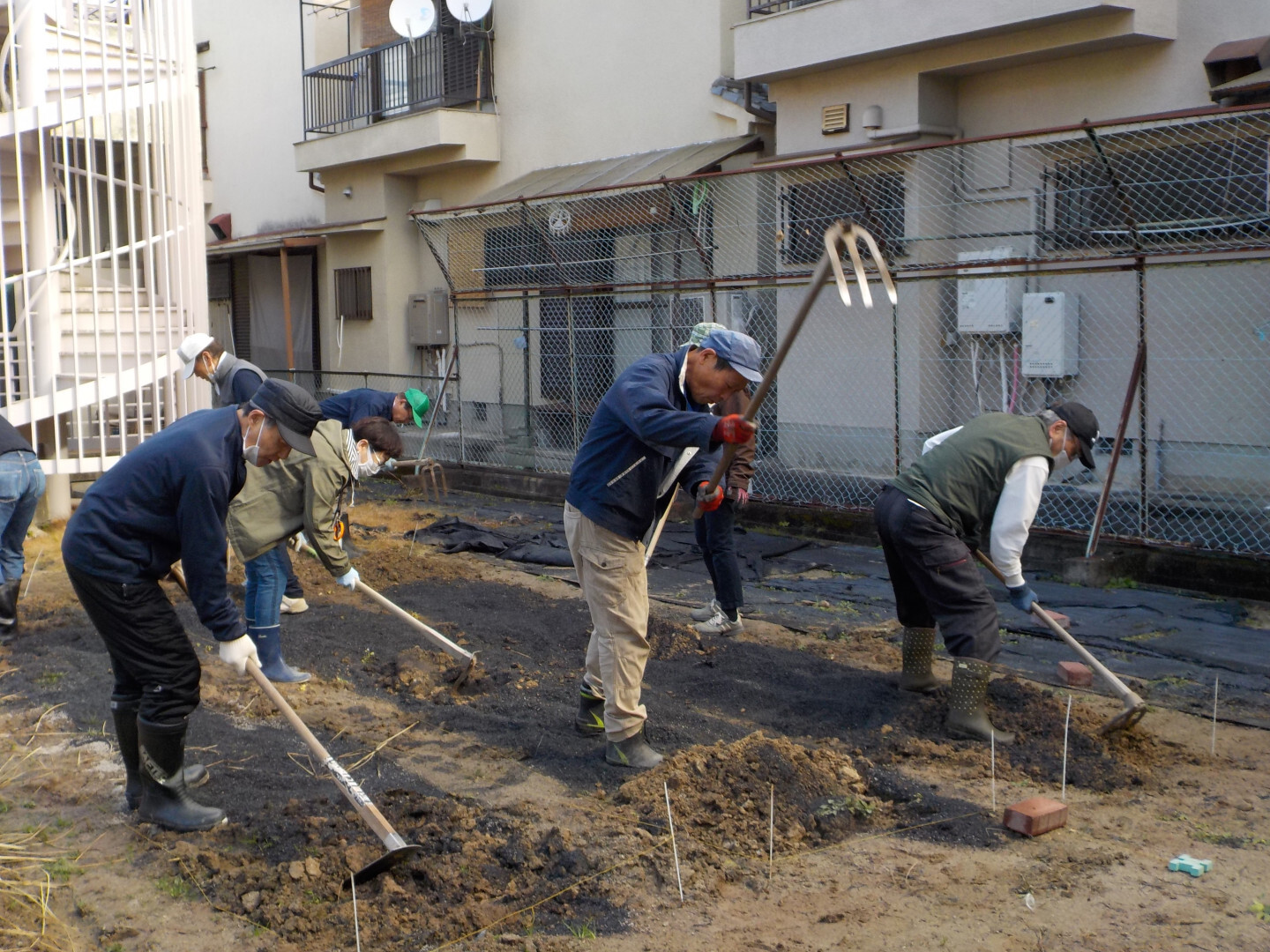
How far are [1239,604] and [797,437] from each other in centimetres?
397

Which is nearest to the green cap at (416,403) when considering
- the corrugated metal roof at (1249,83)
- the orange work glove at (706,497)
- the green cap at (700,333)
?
the green cap at (700,333)

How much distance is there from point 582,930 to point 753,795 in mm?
1027

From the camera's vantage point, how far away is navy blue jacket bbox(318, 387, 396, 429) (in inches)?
306

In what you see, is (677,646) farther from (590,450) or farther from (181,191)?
(181,191)

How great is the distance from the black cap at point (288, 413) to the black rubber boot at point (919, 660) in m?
3.01

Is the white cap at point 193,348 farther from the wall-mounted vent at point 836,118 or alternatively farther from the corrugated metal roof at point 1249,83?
the corrugated metal roof at point 1249,83

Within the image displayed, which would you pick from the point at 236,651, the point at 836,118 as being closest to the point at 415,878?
the point at 236,651

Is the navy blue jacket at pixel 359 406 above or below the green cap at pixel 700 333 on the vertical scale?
Result: below

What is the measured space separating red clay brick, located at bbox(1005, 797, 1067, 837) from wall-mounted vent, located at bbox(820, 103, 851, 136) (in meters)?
7.98

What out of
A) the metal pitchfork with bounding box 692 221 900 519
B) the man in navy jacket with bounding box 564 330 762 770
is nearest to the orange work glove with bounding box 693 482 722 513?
the man in navy jacket with bounding box 564 330 762 770

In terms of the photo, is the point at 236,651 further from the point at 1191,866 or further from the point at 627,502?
the point at 1191,866

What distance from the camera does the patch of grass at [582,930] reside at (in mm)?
3443

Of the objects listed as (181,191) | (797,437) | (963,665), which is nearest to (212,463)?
(963,665)

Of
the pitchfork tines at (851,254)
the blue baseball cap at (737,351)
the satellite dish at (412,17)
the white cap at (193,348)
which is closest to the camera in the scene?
the pitchfork tines at (851,254)
